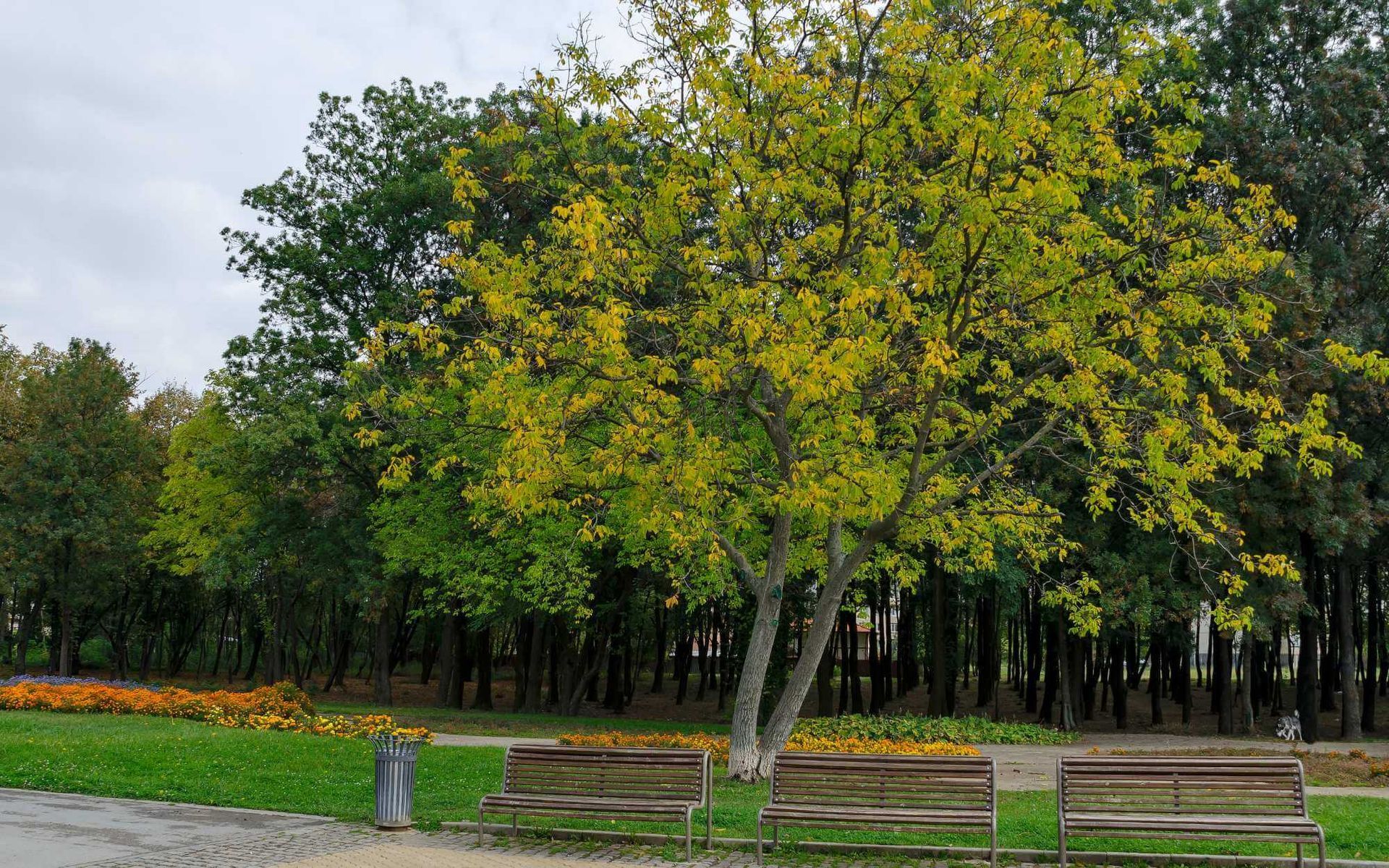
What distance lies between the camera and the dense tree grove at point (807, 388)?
38.2 feet

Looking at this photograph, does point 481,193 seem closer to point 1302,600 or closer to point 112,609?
point 1302,600

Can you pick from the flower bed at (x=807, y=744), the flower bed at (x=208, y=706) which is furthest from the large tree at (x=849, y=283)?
the flower bed at (x=208, y=706)

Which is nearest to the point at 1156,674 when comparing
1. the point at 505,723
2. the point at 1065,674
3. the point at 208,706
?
the point at 1065,674

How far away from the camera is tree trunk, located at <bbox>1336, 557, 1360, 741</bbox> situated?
25719 mm

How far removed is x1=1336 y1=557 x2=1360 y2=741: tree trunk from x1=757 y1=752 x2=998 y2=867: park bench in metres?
20.8

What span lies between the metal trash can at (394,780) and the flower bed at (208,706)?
8.13 meters

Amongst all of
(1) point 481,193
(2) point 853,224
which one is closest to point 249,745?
(1) point 481,193

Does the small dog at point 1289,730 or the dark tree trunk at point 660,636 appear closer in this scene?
the small dog at point 1289,730

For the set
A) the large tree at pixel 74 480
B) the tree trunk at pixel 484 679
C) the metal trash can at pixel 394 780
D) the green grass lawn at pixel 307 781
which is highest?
the large tree at pixel 74 480

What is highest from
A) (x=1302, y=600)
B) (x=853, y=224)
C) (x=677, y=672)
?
(x=853, y=224)

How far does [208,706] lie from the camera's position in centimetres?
2061

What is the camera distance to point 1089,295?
12008 mm

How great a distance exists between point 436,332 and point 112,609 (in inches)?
1729

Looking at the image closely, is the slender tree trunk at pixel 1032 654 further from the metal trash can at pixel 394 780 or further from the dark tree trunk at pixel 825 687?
the metal trash can at pixel 394 780
